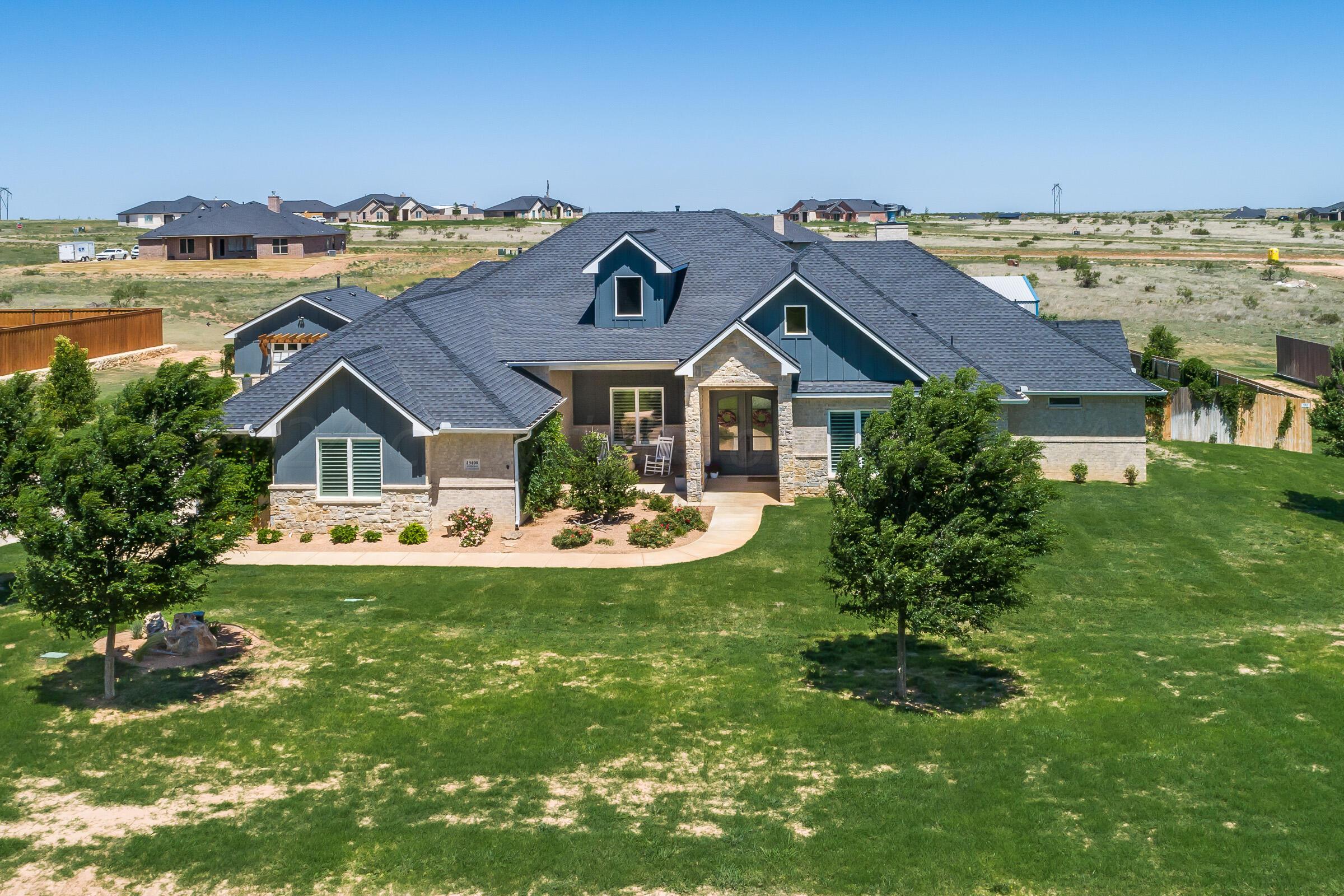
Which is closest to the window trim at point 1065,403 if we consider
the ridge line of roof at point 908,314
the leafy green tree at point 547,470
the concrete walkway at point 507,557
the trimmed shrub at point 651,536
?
the ridge line of roof at point 908,314

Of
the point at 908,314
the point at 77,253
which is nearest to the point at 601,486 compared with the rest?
the point at 908,314

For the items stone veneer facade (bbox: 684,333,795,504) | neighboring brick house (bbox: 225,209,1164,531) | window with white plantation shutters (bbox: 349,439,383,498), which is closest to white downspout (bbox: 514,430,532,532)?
neighboring brick house (bbox: 225,209,1164,531)

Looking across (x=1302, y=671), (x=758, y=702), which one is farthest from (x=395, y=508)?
(x=1302, y=671)

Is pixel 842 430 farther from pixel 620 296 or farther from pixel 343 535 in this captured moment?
pixel 343 535

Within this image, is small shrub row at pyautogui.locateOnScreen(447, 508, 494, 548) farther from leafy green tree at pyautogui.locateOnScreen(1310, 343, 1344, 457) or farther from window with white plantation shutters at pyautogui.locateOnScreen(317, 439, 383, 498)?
leafy green tree at pyautogui.locateOnScreen(1310, 343, 1344, 457)

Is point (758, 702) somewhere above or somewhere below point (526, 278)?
below

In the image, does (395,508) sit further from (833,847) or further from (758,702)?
(833,847)

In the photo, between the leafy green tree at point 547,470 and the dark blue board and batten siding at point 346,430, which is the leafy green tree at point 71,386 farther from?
the leafy green tree at point 547,470
